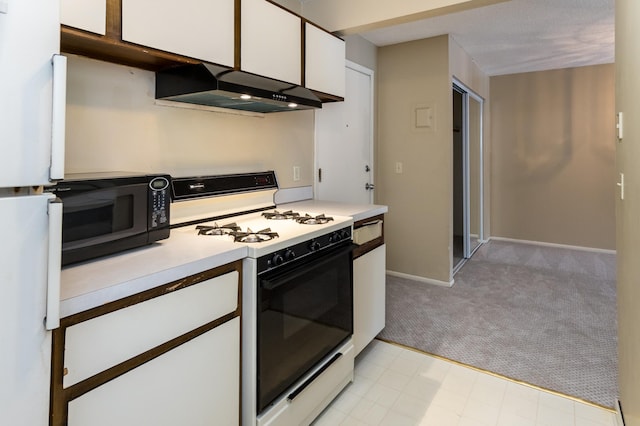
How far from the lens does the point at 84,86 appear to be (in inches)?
63.3

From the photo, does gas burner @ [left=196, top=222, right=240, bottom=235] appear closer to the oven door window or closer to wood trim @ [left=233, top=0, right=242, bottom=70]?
the oven door window

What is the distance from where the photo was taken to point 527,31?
144 inches

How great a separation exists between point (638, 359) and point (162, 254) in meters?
1.73

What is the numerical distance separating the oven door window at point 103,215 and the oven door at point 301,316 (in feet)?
1.67

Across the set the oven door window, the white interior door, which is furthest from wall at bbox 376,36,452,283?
the oven door window

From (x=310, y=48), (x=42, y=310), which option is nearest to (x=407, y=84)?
(x=310, y=48)

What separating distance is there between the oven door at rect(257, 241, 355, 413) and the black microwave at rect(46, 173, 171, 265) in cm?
47

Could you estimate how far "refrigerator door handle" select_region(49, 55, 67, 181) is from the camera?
2.67 ft

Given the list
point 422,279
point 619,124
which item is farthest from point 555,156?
point 619,124

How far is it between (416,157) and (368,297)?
78.9 inches

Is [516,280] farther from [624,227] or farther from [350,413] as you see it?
[350,413]

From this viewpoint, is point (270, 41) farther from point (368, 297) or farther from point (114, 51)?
point (368, 297)

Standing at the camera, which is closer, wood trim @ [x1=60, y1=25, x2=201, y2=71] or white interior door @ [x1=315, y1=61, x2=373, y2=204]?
wood trim @ [x1=60, y1=25, x2=201, y2=71]

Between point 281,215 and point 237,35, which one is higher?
point 237,35
